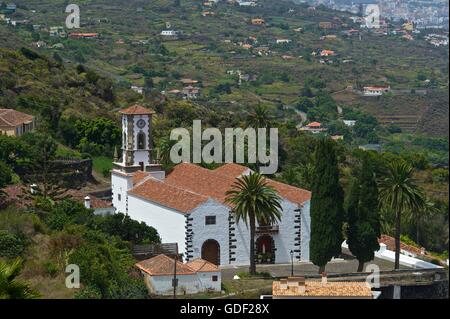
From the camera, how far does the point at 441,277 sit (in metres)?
34.6

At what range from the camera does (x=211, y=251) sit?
34.8 m

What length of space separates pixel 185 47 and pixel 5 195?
122700mm

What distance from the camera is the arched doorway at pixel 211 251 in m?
34.6

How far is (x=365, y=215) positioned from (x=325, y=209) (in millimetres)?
1607

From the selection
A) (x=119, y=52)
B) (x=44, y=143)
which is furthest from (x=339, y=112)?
(x=44, y=143)

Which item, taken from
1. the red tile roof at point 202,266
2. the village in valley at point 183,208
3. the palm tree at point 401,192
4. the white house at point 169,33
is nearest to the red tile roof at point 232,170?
the village in valley at point 183,208

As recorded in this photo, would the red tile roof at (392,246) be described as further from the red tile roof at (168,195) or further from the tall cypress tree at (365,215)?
the red tile roof at (168,195)

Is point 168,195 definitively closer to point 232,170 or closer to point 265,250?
point 232,170

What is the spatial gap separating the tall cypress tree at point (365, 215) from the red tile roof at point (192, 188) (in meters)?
1.91

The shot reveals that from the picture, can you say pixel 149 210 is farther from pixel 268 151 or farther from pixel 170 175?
pixel 268 151

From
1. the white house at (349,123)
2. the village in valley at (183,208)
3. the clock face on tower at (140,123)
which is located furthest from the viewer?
the white house at (349,123)

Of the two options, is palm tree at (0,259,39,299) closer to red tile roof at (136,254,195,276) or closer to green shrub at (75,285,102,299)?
green shrub at (75,285,102,299)

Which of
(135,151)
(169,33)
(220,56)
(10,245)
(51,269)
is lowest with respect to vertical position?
(220,56)

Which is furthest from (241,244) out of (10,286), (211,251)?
(10,286)
